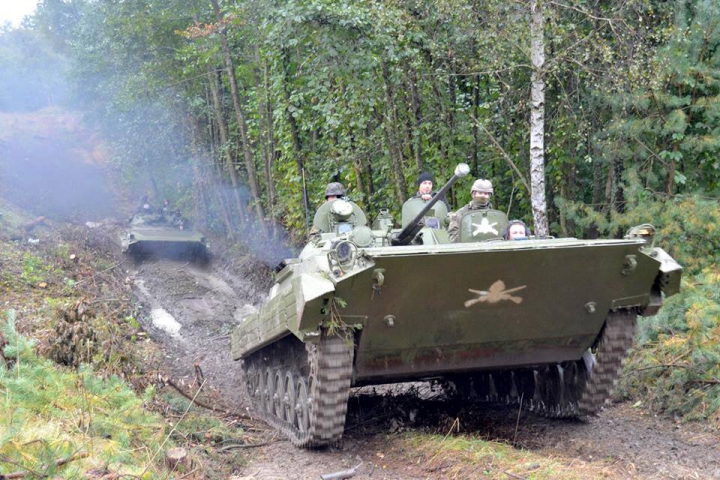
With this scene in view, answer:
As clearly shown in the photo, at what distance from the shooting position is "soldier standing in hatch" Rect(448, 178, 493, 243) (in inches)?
302

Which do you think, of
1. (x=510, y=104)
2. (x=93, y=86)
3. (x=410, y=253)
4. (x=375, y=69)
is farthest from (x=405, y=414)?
(x=93, y=86)

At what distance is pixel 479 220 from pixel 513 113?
5.97m

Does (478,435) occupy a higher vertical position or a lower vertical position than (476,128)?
lower

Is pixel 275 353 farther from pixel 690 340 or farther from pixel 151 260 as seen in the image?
pixel 151 260

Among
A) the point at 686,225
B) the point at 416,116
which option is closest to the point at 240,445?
the point at 686,225

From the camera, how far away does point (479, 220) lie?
771cm

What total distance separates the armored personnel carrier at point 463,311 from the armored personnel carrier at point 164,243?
1278 cm

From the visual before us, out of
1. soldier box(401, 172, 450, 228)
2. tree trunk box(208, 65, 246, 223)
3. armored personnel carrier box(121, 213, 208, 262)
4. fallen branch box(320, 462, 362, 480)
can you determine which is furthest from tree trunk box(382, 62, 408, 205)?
tree trunk box(208, 65, 246, 223)

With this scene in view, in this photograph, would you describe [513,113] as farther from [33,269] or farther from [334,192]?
[33,269]

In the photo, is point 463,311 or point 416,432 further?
point 416,432

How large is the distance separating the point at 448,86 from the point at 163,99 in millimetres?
16028

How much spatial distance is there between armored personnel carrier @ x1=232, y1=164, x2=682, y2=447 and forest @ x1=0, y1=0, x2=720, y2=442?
126 cm

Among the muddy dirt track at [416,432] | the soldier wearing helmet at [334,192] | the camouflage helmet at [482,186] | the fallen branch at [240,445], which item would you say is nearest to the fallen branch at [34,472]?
the muddy dirt track at [416,432]

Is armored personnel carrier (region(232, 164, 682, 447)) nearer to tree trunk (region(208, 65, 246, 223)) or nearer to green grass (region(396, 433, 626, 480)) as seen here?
green grass (region(396, 433, 626, 480))
